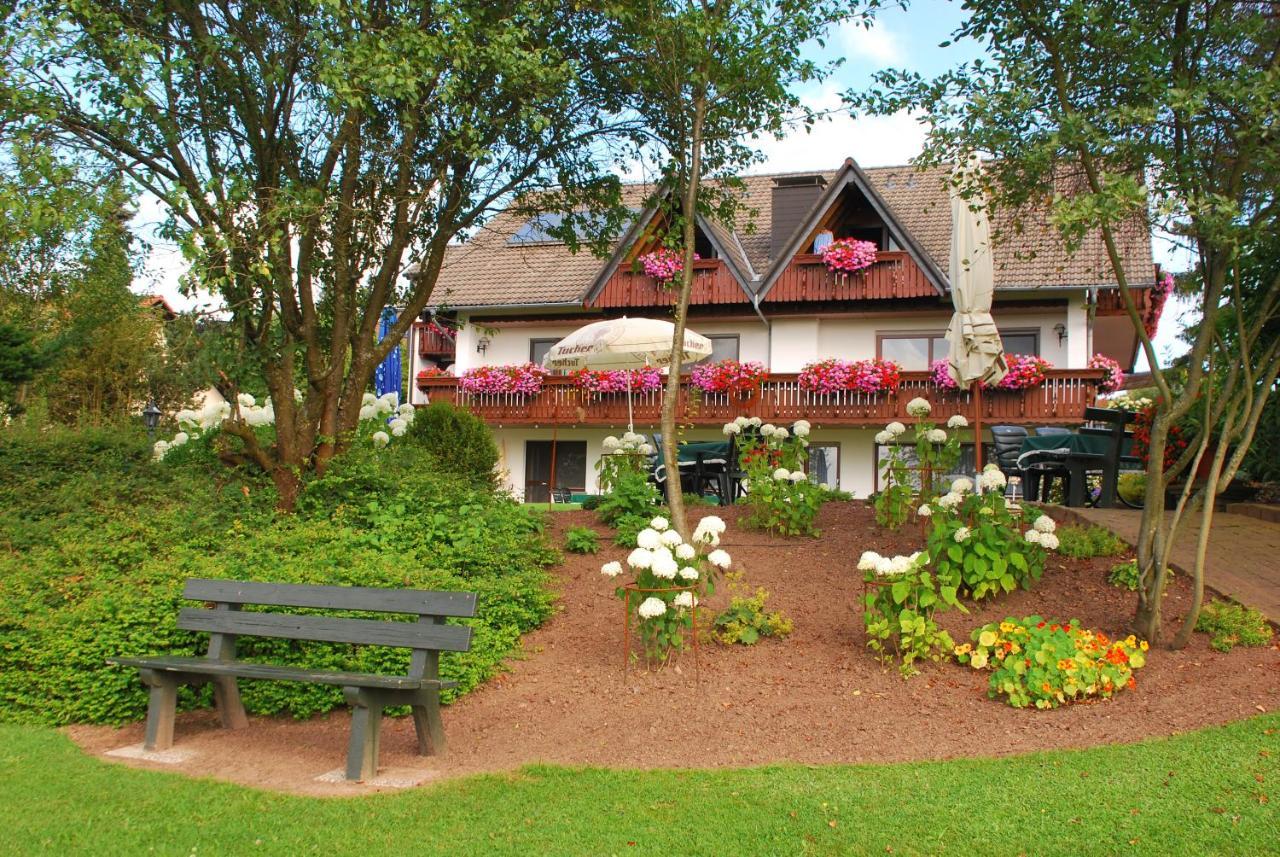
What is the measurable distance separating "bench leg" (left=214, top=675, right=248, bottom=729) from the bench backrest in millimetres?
170

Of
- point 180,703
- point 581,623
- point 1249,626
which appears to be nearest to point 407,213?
point 581,623

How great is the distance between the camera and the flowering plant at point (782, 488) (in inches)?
384

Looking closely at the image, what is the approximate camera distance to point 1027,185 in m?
7.60

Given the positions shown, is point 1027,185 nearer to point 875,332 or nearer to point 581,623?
point 581,623

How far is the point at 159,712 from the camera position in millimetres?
5742

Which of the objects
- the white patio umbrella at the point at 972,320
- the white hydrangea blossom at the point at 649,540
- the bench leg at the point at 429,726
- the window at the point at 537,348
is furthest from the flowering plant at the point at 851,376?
the bench leg at the point at 429,726

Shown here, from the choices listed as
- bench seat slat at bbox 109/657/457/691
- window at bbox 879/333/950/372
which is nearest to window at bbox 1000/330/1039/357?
window at bbox 879/333/950/372

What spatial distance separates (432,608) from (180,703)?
6.99ft

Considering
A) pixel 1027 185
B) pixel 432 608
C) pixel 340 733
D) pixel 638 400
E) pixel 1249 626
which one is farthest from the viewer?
pixel 638 400

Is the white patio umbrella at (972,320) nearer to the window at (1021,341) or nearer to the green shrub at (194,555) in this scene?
the green shrub at (194,555)

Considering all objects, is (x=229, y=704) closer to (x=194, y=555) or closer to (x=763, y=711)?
(x=194, y=555)

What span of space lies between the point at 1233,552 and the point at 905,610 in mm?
3932

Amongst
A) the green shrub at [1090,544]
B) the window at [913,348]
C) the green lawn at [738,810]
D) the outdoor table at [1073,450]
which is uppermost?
the window at [913,348]

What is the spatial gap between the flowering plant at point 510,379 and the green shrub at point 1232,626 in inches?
675
